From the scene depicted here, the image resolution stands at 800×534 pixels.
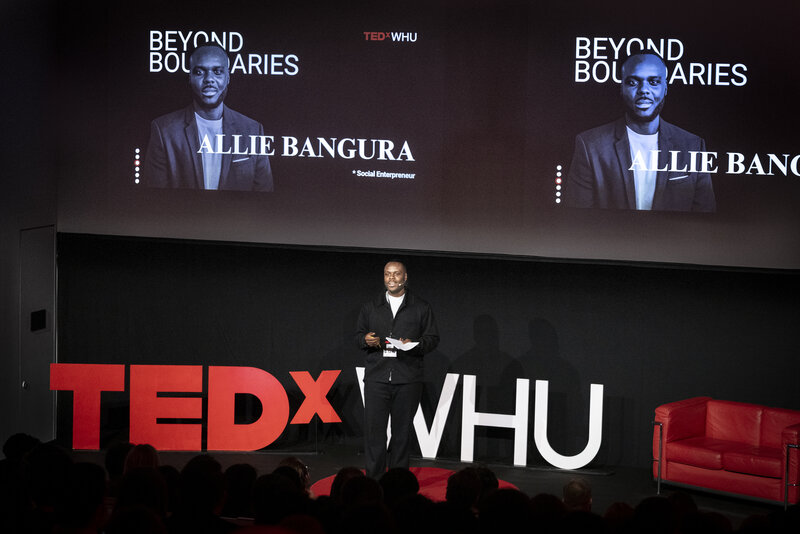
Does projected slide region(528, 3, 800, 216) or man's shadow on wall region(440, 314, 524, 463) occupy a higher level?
projected slide region(528, 3, 800, 216)

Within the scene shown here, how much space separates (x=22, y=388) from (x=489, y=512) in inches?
211

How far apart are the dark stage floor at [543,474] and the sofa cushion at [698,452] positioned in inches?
9.2

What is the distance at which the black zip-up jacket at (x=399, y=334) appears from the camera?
22.7ft

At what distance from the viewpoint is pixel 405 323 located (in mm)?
6969

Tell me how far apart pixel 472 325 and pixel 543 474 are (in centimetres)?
123

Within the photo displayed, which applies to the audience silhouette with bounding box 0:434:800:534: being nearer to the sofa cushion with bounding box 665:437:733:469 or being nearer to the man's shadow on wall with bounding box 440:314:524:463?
the sofa cushion with bounding box 665:437:733:469

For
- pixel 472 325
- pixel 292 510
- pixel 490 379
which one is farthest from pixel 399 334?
pixel 292 510

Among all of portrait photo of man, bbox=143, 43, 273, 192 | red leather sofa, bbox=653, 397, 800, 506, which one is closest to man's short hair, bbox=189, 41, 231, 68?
portrait photo of man, bbox=143, 43, 273, 192

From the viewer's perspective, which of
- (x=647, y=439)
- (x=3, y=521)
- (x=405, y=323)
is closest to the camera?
(x=3, y=521)

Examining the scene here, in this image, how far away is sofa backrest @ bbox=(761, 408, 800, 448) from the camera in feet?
23.8

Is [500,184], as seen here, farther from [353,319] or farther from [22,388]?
[22,388]

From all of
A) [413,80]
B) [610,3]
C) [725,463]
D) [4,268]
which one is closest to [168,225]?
[4,268]

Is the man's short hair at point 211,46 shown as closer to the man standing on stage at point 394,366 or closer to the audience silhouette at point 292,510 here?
the man standing on stage at point 394,366

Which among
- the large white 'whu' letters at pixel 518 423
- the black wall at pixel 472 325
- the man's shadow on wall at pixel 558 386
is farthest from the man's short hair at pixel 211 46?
the man's shadow on wall at pixel 558 386
